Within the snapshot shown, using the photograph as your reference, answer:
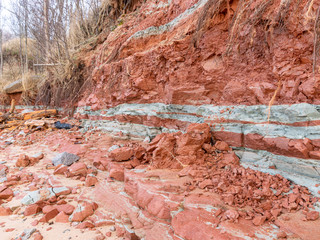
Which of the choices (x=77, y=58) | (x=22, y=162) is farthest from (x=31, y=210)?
(x=77, y=58)

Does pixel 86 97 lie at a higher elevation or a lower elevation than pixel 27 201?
higher

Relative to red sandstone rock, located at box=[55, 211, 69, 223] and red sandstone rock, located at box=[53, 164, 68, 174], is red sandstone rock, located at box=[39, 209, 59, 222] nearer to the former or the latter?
red sandstone rock, located at box=[55, 211, 69, 223]

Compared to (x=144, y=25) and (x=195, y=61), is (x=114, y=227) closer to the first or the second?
(x=195, y=61)

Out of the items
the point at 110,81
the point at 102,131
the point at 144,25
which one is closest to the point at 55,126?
the point at 102,131

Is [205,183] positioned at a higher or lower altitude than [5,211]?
higher

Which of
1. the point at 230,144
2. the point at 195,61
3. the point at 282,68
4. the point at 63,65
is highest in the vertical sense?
the point at 63,65

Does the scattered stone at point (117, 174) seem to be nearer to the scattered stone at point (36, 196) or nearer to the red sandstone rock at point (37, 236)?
the scattered stone at point (36, 196)

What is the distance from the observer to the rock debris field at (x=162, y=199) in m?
1.47

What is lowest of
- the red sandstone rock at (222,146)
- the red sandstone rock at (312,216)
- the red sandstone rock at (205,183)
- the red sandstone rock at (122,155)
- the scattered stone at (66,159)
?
the scattered stone at (66,159)

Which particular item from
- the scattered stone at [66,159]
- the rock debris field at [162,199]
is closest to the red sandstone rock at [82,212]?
the rock debris field at [162,199]

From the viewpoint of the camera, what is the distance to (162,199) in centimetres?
189

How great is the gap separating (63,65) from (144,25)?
16.4ft

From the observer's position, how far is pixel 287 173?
183 cm

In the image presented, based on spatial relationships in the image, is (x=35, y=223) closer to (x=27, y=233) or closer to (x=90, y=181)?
(x=27, y=233)
